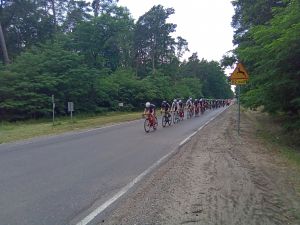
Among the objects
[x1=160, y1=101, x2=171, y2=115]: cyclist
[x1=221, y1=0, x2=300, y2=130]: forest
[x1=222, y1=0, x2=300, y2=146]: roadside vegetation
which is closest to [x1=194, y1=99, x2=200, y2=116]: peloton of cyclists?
[x1=160, y1=101, x2=171, y2=115]: cyclist

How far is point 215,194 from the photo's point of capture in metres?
7.97

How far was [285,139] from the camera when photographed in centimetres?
2022

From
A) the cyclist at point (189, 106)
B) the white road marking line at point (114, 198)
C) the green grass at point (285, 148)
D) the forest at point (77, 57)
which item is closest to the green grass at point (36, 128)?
the forest at point (77, 57)

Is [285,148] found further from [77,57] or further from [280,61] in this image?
[77,57]

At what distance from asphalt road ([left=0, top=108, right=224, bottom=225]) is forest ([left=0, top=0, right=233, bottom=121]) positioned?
22.8 meters

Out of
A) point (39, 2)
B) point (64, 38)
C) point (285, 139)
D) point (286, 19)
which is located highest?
point (39, 2)

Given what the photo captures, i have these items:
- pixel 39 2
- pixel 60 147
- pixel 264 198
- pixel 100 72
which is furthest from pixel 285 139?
pixel 39 2

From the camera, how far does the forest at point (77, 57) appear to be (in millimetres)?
38500

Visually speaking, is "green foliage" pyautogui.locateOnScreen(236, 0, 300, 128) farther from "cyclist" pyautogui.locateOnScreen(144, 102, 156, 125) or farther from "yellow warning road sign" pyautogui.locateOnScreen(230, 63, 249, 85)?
"cyclist" pyautogui.locateOnScreen(144, 102, 156, 125)

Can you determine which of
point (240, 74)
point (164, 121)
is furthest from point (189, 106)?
point (240, 74)

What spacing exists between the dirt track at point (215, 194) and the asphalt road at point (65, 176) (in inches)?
26.3

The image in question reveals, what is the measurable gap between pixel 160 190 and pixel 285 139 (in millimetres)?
13324

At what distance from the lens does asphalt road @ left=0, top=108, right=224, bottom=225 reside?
22.8ft

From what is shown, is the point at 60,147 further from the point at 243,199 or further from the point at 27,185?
the point at 243,199
